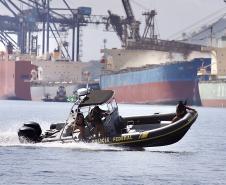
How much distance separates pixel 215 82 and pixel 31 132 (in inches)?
4602

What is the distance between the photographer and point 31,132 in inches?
1816

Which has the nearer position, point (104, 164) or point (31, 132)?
point (104, 164)

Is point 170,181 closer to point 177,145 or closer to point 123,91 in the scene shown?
point 177,145

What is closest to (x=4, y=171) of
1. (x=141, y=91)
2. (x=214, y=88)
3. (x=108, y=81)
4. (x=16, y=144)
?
(x=16, y=144)

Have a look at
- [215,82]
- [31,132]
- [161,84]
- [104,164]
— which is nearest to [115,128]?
[31,132]

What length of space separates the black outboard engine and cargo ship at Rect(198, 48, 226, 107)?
112m

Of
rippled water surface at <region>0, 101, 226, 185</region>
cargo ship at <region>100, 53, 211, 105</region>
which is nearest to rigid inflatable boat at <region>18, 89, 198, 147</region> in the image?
rippled water surface at <region>0, 101, 226, 185</region>

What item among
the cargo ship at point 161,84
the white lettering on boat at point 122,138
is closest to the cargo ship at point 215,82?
the cargo ship at point 161,84

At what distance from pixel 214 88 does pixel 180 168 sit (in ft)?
393

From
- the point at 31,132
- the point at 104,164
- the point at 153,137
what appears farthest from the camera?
the point at 31,132

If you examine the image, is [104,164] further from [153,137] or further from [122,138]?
[153,137]

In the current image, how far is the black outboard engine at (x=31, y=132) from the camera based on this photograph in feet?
151

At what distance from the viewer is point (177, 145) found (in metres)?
51.5

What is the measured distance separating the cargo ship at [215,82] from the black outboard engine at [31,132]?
4392 inches
